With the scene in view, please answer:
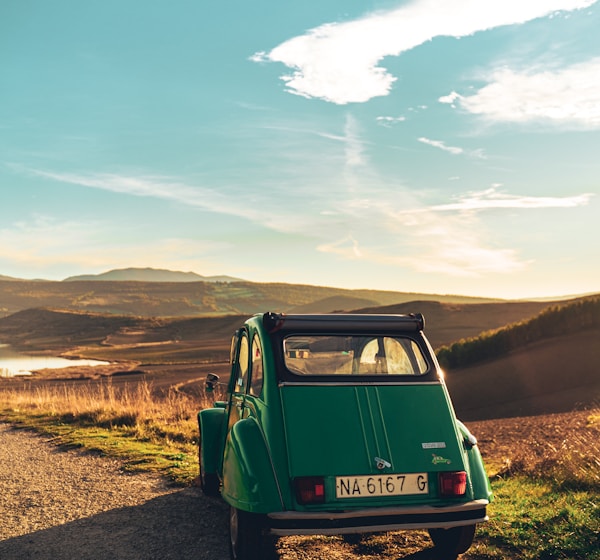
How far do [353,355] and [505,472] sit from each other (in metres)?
4.26

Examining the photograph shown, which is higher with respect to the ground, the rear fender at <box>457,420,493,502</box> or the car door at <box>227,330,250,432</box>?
the car door at <box>227,330,250,432</box>

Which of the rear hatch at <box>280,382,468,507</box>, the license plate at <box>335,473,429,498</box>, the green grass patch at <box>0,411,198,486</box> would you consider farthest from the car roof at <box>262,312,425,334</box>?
the green grass patch at <box>0,411,198,486</box>

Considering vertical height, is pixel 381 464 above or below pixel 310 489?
above

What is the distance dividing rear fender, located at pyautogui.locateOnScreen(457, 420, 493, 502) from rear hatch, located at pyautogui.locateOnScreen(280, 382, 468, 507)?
0.81 feet

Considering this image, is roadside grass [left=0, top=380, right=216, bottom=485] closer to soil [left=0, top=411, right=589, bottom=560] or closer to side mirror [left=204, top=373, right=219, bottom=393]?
soil [left=0, top=411, right=589, bottom=560]

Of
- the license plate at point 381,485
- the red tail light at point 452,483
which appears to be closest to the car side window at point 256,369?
the license plate at point 381,485

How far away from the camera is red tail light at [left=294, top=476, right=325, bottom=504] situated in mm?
4805

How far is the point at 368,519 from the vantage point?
15.9 feet

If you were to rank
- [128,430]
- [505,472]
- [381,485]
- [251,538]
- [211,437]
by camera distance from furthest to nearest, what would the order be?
[128,430], [505,472], [211,437], [251,538], [381,485]

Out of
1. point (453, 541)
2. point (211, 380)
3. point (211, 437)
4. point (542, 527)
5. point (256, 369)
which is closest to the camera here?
point (453, 541)

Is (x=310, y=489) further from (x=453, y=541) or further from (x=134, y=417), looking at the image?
(x=134, y=417)

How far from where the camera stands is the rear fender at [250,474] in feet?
15.9

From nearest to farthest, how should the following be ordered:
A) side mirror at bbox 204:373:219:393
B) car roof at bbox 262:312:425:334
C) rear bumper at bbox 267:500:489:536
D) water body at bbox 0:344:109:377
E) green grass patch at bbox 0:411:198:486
Result: rear bumper at bbox 267:500:489:536 → car roof at bbox 262:312:425:334 → side mirror at bbox 204:373:219:393 → green grass patch at bbox 0:411:198:486 → water body at bbox 0:344:109:377

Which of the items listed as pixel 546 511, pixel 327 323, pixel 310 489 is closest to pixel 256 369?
pixel 327 323
